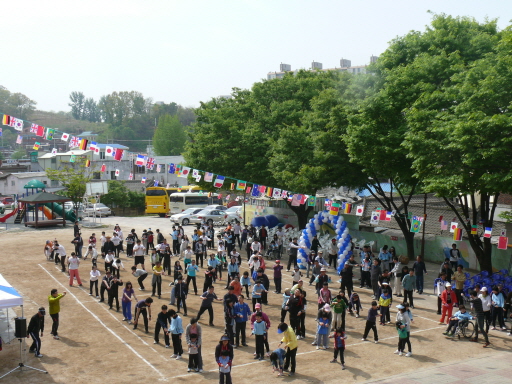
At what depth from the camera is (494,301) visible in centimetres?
1798

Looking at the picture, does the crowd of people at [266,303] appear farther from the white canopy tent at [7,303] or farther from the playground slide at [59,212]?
the playground slide at [59,212]

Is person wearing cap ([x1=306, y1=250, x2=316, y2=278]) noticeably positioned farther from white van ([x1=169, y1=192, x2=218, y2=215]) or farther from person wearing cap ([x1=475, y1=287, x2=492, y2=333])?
white van ([x1=169, y1=192, x2=218, y2=215])

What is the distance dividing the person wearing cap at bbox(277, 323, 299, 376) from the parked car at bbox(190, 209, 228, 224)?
30.9m

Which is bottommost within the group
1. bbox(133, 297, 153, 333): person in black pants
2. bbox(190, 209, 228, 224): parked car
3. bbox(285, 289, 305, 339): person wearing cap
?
bbox(133, 297, 153, 333): person in black pants

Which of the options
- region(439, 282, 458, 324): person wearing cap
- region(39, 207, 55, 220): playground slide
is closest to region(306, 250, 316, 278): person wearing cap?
region(439, 282, 458, 324): person wearing cap

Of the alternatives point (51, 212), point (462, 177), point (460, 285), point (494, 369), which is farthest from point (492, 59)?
point (51, 212)

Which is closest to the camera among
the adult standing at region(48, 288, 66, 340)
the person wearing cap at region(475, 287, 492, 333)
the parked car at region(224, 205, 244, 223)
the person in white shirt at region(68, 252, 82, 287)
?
the adult standing at region(48, 288, 66, 340)

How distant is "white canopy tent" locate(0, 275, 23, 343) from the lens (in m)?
14.2

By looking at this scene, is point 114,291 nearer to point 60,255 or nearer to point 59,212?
point 60,255

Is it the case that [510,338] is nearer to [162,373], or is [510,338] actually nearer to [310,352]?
[310,352]

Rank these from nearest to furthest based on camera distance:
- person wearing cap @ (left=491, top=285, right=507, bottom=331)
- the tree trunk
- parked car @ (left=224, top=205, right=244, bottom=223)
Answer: person wearing cap @ (left=491, top=285, right=507, bottom=331)
the tree trunk
parked car @ (left=224, top=205, right=244, bottom=223)

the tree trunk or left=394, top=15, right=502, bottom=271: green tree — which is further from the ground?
left=394, top=15, right=502, bottom=271: green tree

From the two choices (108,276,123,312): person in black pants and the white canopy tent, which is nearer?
the white canopy tent

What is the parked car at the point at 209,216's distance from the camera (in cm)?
4528
